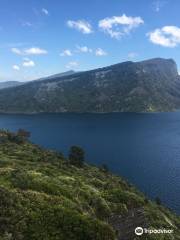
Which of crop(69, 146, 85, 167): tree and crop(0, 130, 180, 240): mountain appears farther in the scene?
crop(69, 146, 85, 167): tree

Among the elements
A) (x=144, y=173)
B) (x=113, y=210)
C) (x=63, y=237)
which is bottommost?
(x=144, y=173)

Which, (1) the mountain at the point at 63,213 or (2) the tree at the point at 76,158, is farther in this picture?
(2) the tree at the point at 76,158

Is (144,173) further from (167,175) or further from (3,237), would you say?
(3,237)

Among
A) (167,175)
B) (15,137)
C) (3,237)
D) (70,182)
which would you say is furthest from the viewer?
(15,137)

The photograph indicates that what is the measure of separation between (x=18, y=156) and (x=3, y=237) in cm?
6692

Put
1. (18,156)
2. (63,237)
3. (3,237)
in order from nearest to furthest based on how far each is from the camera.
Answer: (3,237), (63,237), (18,156)

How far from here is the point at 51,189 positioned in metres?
49.1

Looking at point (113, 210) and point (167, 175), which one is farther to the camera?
point (167, 175)

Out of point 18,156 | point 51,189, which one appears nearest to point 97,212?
point 51,189

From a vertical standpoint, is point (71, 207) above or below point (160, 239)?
above

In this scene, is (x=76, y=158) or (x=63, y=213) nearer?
(x=63, y=213)

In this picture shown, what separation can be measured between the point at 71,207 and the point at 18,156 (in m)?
58.0

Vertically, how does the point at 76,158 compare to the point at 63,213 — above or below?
below

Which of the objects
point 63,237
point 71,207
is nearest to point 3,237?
point 63,237
